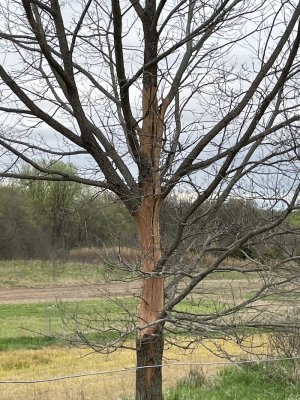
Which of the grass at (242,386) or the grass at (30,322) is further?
the grass at (30,322)

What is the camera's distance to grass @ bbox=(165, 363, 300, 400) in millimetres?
8078

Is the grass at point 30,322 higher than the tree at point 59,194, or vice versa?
the tree at point 59,194

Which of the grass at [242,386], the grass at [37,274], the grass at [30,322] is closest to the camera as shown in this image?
the grass at [242,386]

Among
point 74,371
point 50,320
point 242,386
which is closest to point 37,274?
point 50,320

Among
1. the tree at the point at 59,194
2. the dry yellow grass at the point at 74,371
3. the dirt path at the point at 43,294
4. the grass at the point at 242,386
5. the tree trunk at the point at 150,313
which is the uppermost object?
the tree at the point at 59,194

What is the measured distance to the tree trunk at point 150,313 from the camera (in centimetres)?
586

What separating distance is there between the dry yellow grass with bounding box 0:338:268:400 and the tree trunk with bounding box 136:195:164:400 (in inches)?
76.0

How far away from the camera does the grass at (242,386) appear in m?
8.08

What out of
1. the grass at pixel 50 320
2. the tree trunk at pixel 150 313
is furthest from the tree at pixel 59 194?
the grass at pixel 50 320

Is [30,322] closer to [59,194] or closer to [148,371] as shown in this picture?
[59,194]

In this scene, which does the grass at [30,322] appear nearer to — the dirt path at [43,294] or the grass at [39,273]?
the dirt path at [43,294]

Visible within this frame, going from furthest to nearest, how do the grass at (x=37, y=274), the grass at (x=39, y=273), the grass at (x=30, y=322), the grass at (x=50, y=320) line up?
the grass at (x=37, y=274)
the grass at (x=39, y=273)
the grass at (x=30, y=322)
the grass at (x=50, y=320)

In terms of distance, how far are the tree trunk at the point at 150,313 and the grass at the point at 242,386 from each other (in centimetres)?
185

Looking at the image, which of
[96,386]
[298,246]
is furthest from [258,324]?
[96,386]
